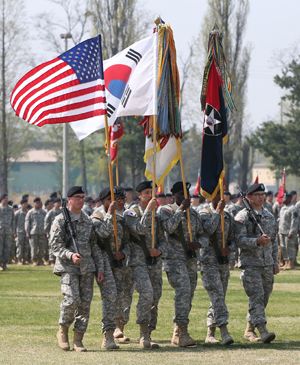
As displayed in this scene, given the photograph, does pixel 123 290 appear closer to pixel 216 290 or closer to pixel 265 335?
pixel 216 290

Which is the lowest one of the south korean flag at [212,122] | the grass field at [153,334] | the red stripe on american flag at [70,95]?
the grass field at [153,334]

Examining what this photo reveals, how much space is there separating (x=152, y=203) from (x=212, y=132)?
1.71 meters

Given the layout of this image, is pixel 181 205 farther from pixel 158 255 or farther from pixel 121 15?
pixel 121 15

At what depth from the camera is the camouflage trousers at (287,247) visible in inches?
851

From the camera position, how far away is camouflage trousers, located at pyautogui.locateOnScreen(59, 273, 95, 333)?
30.2ft

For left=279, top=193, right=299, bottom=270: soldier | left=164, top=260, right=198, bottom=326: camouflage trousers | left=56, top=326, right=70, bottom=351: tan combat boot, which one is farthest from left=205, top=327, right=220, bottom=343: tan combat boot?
left=279, top=193, right=299, bottom=270: soldier

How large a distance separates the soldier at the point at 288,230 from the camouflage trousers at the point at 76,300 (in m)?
12.7

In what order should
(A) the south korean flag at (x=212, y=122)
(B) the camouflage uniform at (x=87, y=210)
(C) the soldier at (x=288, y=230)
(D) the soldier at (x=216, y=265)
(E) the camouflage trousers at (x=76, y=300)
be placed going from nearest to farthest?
(E) the camouflage trousers at (x=76, y=300) < (D) the soldier at (x=216, y=265) < (A) the south korean flag at (x=212, y=122) < (B) the camouflage uniform at (x=87, y=210) < (C) the soldier at (x=288, y=230)

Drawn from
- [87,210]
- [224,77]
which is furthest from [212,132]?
[87,210]

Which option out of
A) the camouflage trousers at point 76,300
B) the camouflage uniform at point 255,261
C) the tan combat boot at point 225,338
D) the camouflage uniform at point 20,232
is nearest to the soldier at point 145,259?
the camouflage trousers at point 76,300

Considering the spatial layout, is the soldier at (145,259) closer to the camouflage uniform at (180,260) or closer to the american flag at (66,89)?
the camouflage uniform at (180,260)

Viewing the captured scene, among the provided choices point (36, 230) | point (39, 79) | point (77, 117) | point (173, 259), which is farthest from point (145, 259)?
point (36, 230)

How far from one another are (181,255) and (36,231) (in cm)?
1409

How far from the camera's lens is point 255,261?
10.1 meters
